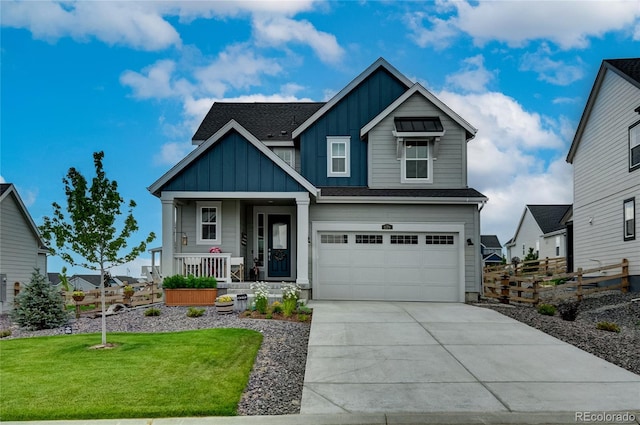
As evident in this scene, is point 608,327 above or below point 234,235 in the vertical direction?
below

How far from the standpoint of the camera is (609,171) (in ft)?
70.0

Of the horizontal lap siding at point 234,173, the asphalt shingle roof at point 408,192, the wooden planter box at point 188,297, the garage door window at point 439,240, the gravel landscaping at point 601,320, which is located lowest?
the gravel landscaping at point 601,320

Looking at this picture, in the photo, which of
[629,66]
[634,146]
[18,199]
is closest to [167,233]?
[18,199]

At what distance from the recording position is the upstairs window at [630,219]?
62.9ft

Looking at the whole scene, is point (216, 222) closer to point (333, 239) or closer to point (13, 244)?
point (333, 239)

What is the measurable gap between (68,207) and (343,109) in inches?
446

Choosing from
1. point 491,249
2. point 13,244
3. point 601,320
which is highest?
point 13,244

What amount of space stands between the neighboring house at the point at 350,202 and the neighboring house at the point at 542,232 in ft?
70.5

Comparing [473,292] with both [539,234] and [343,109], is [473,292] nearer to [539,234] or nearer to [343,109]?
[343,109]

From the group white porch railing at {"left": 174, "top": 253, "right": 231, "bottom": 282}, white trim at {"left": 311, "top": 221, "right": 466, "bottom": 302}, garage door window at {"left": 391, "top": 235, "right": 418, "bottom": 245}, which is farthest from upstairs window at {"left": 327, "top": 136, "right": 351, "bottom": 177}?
white porch railing at {"left": 174, "top": 253, "right": 231, "bottom": 282}

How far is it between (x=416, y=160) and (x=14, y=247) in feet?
56.0

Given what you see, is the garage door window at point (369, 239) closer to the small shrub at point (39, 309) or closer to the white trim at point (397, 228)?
the white trim at point (397, 228)

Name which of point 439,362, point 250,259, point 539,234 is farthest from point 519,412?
point 539,234

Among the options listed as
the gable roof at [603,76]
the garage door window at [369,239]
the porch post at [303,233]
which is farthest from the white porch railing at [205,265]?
the gable roof at [603,76]
